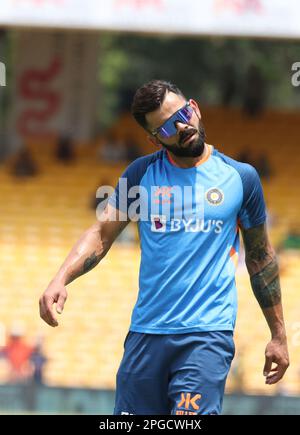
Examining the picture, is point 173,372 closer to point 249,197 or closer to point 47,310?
point 47,310

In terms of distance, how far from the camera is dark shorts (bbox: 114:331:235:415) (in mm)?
4438

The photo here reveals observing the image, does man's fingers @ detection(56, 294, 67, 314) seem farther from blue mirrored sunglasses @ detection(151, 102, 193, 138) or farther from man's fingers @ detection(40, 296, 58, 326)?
blue mirrored sunglasses @ detection(151, 102, 193, 138)

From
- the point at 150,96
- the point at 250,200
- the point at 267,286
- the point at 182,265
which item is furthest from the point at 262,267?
the point at 150,96

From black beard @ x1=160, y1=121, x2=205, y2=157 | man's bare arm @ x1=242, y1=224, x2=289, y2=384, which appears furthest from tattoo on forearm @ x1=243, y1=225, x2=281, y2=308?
black beard @ x1=160, y1=121, x2=205, y2=157

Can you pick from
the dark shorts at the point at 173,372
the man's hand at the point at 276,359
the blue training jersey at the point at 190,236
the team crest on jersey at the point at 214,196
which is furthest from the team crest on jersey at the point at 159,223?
the man's hand at the point at 276,359

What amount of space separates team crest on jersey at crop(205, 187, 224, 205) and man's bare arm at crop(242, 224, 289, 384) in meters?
0.21

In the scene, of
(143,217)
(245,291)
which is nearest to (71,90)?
(245,291)

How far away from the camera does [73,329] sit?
1461 cm

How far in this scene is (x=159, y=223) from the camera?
460 cm

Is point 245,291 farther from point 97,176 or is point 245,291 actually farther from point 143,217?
point 143,217

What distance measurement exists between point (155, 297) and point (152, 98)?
78 cm

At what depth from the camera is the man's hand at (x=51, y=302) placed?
4.38 meters

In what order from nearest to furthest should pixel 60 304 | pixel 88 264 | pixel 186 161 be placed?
pixel 60 304
pixel 186 161
pixel 88 264

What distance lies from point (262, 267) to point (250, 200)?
1.13ft
